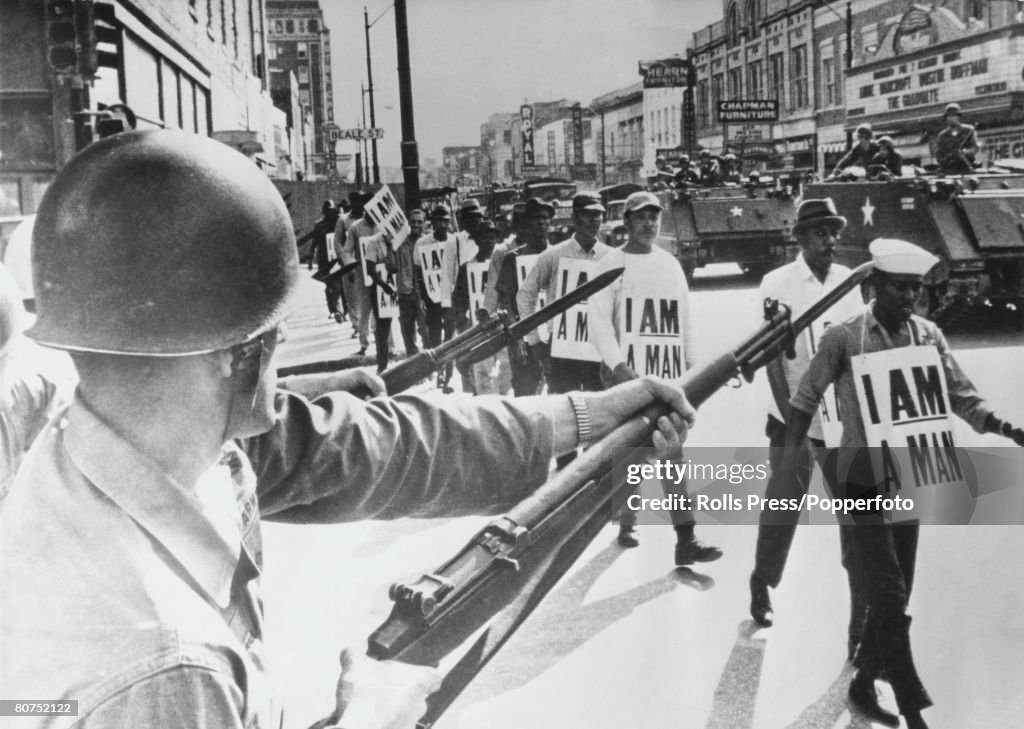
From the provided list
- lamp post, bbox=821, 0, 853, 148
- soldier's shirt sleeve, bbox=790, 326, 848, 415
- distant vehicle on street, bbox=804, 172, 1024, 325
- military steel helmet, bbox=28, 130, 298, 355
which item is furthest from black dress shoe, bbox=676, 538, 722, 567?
distant vehicle on street, bbox=804, 172, 1024, 325

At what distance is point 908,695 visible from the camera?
2.39 metres

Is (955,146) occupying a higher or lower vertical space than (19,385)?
higher

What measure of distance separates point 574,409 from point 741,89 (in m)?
2.75

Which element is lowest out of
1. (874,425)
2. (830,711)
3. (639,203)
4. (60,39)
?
(830,711)

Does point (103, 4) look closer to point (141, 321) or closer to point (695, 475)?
point (695, 475)

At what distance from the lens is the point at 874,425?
8.47ft

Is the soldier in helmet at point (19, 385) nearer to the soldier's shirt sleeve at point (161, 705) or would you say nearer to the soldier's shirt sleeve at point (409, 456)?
the soldier's shirt sleeve at point (409, 456)

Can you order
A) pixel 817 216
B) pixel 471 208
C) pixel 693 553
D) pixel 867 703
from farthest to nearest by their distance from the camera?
pixel 471 208 → pixel 693 553 → pixel 817 216 → pixel 867 703

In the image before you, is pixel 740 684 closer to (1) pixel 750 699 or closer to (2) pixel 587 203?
(1) pixel 750 699

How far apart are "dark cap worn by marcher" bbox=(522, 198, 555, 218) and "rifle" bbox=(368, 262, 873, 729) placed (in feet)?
10.4

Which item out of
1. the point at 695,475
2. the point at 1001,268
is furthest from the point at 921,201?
the point at 695,475

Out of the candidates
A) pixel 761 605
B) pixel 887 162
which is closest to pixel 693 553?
pixel 761 605

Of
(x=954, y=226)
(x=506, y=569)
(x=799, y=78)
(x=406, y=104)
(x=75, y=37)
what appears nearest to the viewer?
(x=506, y=569)

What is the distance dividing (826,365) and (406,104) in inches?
51.8
